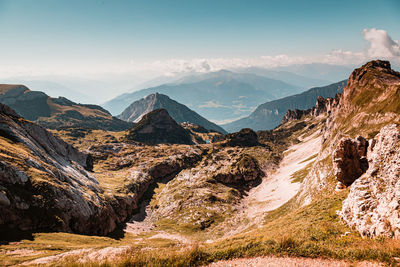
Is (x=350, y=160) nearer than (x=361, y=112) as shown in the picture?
Yes

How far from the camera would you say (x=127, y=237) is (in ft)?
213

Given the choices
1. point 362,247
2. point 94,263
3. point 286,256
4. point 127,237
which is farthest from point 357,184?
point 127,237

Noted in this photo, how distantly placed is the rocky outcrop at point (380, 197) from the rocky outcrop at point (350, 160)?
412 inches

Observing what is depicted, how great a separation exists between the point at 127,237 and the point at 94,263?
185ft

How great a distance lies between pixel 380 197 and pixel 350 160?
20073 mm

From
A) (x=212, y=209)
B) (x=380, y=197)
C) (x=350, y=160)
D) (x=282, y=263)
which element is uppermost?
(x=350, y=160)

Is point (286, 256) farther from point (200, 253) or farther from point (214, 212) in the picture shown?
point (214, 212)

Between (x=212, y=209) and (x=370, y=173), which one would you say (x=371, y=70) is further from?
(x=370, y=173)

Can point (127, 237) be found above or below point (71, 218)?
below

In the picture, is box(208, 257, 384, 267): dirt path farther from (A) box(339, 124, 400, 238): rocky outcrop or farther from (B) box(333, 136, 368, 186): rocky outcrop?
(B) box(333, 136, 368, 186): rocky outcrop

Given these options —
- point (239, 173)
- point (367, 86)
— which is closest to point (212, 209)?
point (239, 173)

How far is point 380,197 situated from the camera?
22.0 metres

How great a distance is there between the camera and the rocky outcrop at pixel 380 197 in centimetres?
1858

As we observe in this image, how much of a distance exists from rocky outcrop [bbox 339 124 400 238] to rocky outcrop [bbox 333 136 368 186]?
10.5 metres
